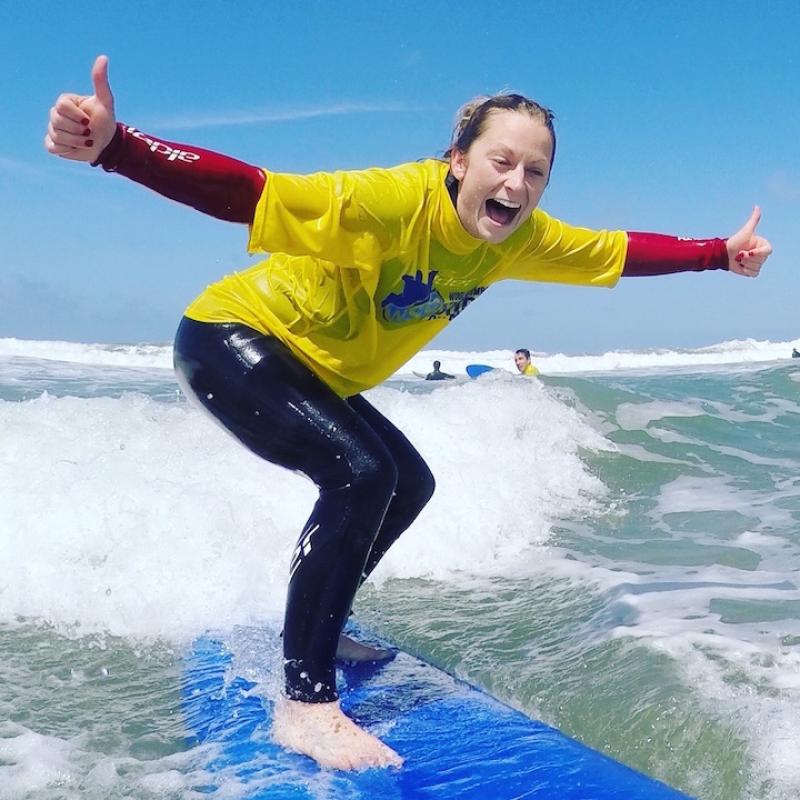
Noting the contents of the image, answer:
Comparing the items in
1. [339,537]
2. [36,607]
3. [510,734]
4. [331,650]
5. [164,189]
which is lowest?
[36,607]

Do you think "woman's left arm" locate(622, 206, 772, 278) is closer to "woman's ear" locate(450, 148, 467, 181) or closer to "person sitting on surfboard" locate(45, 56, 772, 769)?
"person sitting on surfboard" locate(45, 56, 772, 769)

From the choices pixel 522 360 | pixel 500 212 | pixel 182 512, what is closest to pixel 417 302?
pixel 500 212

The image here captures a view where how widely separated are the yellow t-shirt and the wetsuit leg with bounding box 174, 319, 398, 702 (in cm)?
10

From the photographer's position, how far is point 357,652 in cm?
337

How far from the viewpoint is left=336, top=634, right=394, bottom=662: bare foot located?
3.34m

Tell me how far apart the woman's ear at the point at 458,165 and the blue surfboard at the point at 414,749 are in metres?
1.54

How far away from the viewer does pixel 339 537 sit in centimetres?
249

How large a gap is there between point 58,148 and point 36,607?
9.25 feet

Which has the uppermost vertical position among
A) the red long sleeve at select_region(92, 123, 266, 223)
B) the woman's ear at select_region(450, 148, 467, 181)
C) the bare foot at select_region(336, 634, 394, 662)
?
the woman's ear at select_region(450, 148, 467, 181)

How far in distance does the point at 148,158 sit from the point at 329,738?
1.52 m

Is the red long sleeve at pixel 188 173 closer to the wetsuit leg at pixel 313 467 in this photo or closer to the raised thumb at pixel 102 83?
the raised thumb at pixel 102 83

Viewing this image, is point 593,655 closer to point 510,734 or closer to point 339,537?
point 510,734

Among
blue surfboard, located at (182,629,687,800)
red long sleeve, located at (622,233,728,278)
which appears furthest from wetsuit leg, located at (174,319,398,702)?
red long sleeve, located at (622,233,728,278)

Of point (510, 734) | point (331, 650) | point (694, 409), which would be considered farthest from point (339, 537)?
point (694, 409)
